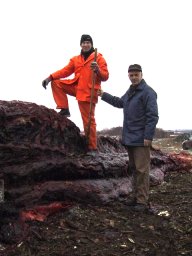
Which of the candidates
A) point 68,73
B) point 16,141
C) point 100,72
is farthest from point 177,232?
point 68,73

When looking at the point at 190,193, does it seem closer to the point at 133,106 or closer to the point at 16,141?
the point at 133,106

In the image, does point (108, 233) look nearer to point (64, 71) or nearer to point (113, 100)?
point (113, 100)

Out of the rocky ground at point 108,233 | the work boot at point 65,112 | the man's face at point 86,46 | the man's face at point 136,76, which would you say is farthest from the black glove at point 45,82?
the rocky ground at point 108,233

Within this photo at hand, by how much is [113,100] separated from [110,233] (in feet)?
9.74

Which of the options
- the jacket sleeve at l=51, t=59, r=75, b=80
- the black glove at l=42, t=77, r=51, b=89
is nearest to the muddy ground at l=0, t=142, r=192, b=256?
the black glove at l=42, t=77, r=51, b=89

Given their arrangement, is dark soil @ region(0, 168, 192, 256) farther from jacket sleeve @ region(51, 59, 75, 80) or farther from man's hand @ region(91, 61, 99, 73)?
jacket sleeve @ region(51, 59, 75, 80)

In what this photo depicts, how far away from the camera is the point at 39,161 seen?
756 centimetres

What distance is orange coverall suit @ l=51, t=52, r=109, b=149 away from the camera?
30.0 ft

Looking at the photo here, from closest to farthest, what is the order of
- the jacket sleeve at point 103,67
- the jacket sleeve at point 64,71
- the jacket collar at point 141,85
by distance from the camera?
the jacket collar at point 141,85, the jacket sleeve at point 103,67, the jacket sleeve at point 64,71

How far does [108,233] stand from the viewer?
21.8ft

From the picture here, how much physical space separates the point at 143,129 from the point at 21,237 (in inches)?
115

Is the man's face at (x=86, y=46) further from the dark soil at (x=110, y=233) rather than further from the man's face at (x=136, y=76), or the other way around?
the dark soil at (x=110, y=233)

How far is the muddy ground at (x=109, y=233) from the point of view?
609cm

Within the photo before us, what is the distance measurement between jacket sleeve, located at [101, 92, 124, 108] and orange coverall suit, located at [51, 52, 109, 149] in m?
0.35
